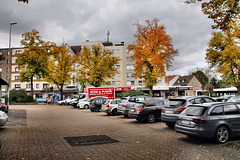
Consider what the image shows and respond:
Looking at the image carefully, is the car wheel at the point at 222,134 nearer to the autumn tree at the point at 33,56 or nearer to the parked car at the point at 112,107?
the parked car at the point at 112,107

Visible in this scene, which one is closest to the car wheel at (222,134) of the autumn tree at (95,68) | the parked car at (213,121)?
the parked car at (213,121)

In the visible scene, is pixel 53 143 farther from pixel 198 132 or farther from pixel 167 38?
pixel 167 38

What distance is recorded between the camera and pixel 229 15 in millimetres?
10047

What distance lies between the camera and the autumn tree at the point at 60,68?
40.7 metres

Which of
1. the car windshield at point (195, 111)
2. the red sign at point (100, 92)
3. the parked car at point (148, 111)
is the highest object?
the red sign at point (100, 92)

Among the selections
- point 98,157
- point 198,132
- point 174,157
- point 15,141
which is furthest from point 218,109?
point 15,141

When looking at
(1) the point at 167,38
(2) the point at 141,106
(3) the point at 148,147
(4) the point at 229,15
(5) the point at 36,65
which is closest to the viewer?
(3) the point at 148,147

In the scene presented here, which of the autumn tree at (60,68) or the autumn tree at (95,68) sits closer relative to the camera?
the autumn tree at (95,68)

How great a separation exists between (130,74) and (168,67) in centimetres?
3542

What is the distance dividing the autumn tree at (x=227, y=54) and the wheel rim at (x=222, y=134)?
18.5m

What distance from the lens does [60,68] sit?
137 ft

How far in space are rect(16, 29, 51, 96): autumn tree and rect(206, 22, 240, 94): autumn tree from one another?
31203 millimetres

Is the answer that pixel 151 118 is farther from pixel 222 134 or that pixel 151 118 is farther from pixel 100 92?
pixel 100 92

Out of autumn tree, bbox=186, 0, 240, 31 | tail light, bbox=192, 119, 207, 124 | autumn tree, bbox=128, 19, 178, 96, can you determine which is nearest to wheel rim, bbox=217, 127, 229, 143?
tail light, bbox=192, 119, 207, 124
